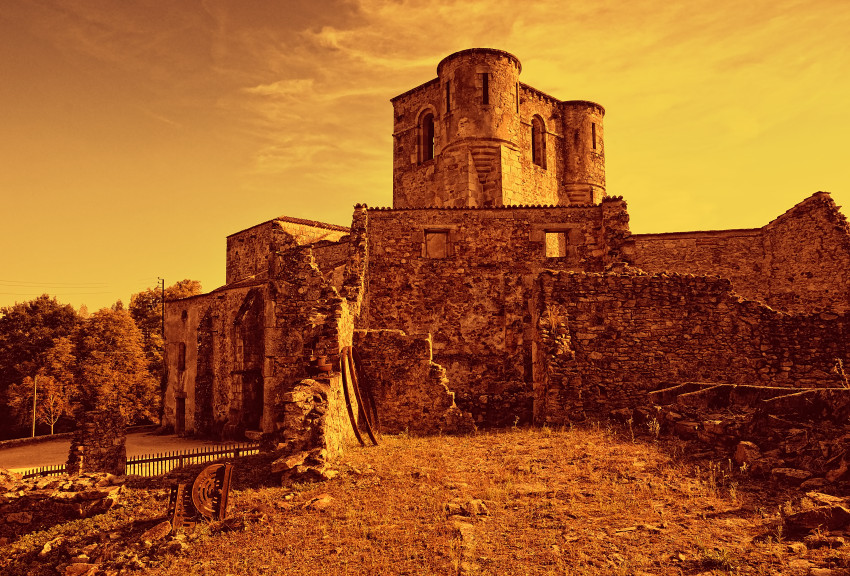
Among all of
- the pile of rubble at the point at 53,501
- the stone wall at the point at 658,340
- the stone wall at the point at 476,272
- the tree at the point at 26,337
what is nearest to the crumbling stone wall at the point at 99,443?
the pile of rubble at the point at 53,501

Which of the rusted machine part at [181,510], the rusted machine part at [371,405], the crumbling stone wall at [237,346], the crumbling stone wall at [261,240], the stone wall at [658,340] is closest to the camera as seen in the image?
the rusted machine part at [181,510]

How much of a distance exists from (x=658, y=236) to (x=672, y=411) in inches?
566

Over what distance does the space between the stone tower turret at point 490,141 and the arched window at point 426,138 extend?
57 mm

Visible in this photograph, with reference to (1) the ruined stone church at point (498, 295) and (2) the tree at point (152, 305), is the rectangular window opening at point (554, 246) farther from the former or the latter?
(2) the tree at point (152, 305)

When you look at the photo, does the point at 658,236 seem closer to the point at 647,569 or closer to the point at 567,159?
the point at 567,159

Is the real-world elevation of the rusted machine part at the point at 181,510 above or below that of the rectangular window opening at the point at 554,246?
below

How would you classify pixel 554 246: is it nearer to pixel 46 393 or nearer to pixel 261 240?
pixel 261 240

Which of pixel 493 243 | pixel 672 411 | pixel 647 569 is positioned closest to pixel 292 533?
pixel 647 569

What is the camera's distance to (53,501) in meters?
9.46

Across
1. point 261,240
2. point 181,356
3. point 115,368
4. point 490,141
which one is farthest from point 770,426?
point 115,368

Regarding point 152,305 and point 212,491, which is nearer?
point 212,491

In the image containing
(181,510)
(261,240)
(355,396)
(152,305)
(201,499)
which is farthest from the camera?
(152,305)

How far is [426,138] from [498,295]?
49.6 ft

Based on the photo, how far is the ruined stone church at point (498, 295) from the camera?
12086 millimetres
